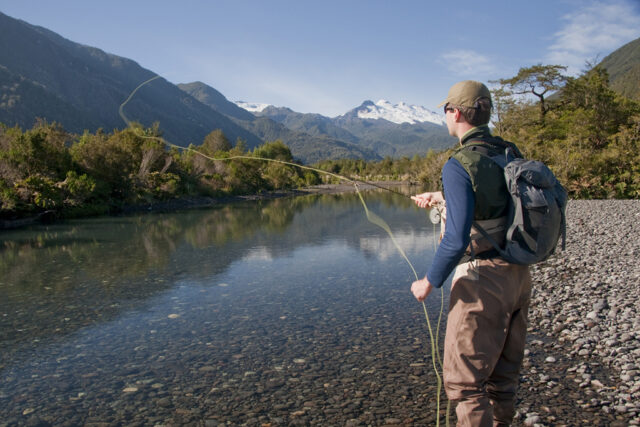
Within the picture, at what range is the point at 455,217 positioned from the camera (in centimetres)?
250

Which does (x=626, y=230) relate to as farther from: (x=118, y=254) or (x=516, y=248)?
(x=118, y=254)

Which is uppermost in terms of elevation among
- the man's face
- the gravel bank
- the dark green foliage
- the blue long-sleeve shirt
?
the dark green foliage

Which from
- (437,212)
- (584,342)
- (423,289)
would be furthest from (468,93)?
(584,342)

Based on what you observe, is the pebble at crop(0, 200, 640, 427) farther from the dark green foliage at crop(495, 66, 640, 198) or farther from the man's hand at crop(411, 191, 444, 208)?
the dark green foliage at crop(495, 66, 640, 198)

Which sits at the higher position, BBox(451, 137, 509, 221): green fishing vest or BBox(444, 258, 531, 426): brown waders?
BBox(451, 137, 509, 221): green fishing vest

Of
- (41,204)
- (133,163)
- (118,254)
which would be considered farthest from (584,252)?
(133,163)

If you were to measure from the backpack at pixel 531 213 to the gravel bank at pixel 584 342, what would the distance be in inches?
76.4

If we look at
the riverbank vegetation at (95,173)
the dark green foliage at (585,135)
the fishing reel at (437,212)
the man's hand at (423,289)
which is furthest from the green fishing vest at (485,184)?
the dark green foliage at (585,135)

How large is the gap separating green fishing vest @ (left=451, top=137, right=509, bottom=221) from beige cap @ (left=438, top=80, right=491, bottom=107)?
0.32 metres

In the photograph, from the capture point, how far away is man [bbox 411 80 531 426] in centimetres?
252

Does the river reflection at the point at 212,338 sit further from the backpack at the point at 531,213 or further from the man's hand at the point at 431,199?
the backpack at the point at 531,213

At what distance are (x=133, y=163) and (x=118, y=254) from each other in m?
21.7

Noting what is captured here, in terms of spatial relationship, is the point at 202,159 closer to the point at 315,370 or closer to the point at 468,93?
the point at 315,370

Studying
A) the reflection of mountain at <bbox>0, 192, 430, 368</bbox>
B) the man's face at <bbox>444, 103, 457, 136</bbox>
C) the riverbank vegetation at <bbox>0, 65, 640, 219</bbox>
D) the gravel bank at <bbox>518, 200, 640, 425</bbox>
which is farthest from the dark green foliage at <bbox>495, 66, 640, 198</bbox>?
the man's face at <bbox>444, 103, 457, 136</bbox>
